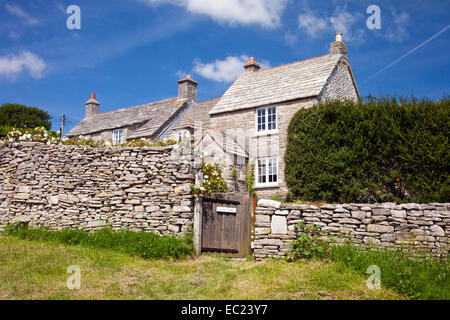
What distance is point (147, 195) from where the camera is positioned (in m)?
10.6

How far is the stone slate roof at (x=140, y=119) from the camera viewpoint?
84.2 feet

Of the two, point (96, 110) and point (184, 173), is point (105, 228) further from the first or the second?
point (96, 110)

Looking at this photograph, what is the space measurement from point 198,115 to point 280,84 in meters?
6.50

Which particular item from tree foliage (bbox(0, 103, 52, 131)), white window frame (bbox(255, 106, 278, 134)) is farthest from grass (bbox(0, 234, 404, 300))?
tree foliage (bbox(0, 103, 52, 131))

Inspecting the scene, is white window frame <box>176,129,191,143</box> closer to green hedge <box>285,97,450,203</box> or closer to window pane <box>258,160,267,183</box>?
window pane <box>258,160,267,183</box>

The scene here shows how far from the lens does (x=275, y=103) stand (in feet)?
64.2

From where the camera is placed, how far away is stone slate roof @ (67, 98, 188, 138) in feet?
84.2

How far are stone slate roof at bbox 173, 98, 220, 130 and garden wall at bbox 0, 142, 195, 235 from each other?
484 inches

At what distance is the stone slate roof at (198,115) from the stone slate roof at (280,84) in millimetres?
2122

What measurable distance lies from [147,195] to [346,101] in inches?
314

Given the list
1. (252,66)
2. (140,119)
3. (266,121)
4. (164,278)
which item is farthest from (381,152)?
(140,119)

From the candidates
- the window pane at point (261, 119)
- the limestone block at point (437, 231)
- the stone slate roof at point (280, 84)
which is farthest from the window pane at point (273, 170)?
the limestone block at point (437, 231)
